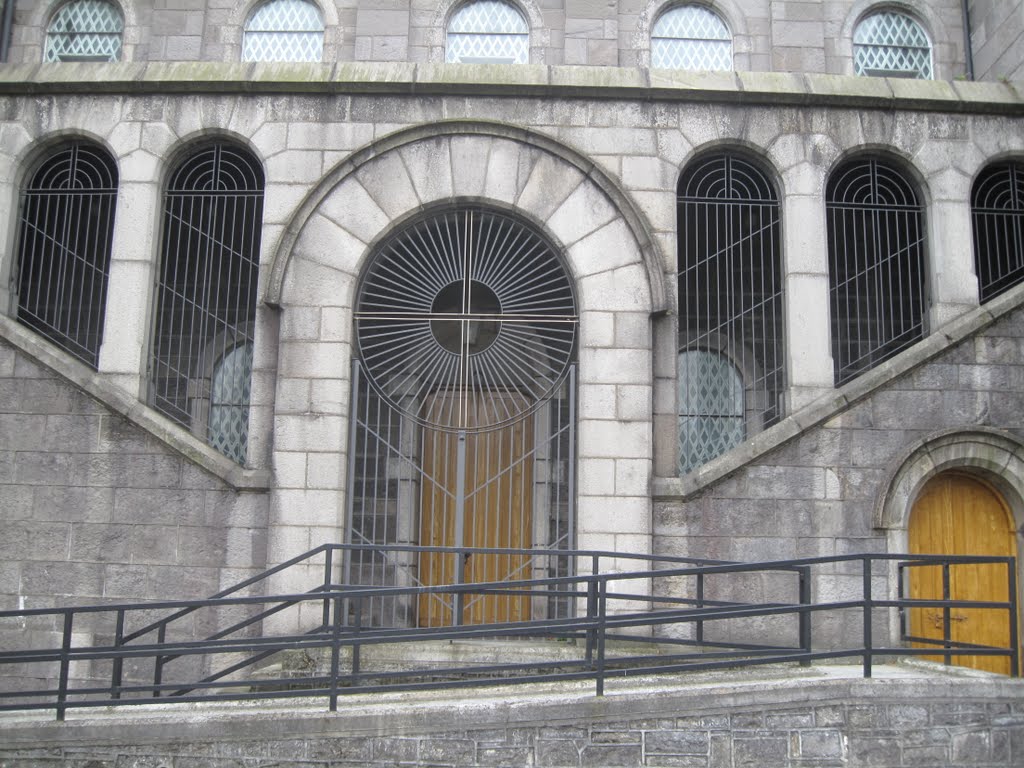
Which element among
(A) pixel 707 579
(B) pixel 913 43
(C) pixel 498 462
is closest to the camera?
(A) pixel 707 579

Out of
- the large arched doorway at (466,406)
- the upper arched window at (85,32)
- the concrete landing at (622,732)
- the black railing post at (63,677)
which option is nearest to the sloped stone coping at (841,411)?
the large arched doorway at (466,406)

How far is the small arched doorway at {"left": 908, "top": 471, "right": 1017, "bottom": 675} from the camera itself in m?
9.87

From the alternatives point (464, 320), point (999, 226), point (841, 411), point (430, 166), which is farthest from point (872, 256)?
point (430, 166)

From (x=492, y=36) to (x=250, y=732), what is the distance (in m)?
9.19

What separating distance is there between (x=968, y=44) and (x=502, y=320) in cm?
720

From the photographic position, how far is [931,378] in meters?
9.64

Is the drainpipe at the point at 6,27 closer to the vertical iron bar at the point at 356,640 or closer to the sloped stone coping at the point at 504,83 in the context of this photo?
the sloped stone coping at the point at 504,83

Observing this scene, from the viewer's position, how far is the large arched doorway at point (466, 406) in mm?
9953

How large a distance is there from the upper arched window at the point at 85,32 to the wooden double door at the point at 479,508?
645 cm

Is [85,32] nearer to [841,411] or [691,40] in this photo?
[691,40]

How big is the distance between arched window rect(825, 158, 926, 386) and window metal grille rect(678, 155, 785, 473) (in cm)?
71

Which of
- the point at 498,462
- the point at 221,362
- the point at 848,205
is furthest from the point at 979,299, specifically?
the point at 221,362

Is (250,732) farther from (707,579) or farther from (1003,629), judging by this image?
(1003,629)

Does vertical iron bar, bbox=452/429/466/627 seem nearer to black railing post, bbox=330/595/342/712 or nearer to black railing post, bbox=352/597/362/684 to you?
black railing post, bbox=352/597/362/684
